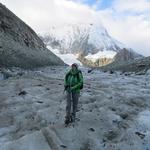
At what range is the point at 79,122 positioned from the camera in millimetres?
15016

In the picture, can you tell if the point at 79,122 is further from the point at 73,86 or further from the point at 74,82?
the point at 74,82

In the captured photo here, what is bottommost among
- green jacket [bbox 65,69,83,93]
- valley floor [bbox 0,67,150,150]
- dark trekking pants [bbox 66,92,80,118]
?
valley floor [bbox 0,67,150,150]

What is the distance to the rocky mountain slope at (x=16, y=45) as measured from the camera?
49.2 m

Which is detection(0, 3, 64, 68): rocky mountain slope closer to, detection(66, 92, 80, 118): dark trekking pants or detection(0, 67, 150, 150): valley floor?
detection(0, 67, 150, 150): valley floor

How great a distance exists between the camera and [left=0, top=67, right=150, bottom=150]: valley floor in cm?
1284

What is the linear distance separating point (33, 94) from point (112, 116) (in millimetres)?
6662

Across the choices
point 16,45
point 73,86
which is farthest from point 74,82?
point 16,45

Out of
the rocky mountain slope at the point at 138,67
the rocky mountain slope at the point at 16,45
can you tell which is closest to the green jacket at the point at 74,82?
the rocky mountain slope at the point at 138,67

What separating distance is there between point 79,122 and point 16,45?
143 feet

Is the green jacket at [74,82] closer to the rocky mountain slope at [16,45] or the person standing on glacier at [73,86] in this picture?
the person standing on glacier at [73,86]

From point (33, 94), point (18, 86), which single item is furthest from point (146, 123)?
point (18, 86)

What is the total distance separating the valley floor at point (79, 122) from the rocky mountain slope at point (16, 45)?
77.2ft

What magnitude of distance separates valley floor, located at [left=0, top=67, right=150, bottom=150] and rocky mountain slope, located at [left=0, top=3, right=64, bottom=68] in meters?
23.5

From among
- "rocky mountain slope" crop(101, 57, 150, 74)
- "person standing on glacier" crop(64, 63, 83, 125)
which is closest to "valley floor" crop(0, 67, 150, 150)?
"person standing on glacier" crop(64, 63, 83, 125)
